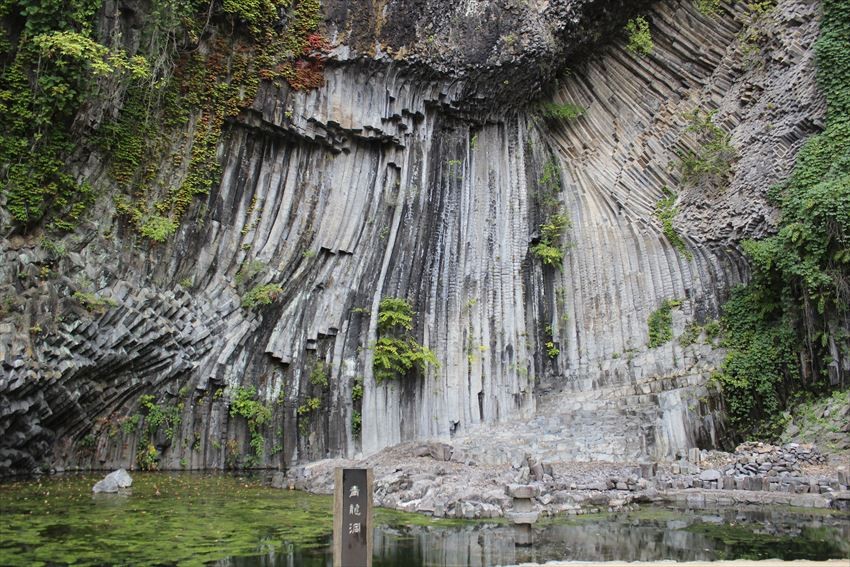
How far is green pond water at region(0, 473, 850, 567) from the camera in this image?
25.9 ft

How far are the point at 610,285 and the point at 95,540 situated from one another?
1515 cm

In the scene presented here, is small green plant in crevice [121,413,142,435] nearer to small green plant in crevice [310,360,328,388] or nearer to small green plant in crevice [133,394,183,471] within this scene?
small green plant in crevice [133,394,183,471]

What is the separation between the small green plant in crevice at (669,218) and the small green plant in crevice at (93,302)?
13364 mm

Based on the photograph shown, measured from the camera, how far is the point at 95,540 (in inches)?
324

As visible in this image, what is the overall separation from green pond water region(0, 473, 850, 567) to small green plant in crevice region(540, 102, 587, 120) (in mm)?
13772

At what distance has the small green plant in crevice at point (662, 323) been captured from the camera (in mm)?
18902

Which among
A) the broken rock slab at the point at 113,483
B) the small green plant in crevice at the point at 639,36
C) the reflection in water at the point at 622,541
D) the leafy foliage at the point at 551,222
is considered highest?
the small green plant in crevice at the point at 639,36

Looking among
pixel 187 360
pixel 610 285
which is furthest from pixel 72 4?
pixel 610 285

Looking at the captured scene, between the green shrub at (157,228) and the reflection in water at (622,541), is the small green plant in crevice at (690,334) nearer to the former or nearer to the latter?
the reflection in water at (622,541)

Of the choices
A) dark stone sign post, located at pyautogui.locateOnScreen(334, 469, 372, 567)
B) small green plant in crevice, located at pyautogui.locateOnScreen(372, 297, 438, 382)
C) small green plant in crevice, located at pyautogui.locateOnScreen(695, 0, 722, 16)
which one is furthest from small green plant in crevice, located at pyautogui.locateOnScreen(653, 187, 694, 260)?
dark stone sign post, located at pyautogui.locateOnScreen(334, 469, 372, 567)

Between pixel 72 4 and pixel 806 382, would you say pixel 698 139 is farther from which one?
pixel 72 4

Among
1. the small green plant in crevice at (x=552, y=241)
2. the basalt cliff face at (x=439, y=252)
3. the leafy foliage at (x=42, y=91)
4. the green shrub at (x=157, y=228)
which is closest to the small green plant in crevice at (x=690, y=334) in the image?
the basalt cliff face at (x=439, y=252)

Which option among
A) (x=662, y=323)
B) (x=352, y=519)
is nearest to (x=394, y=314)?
(x=662, y=323)

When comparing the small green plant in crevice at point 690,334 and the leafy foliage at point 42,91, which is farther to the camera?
the small green plant in crevice at point 690,334
